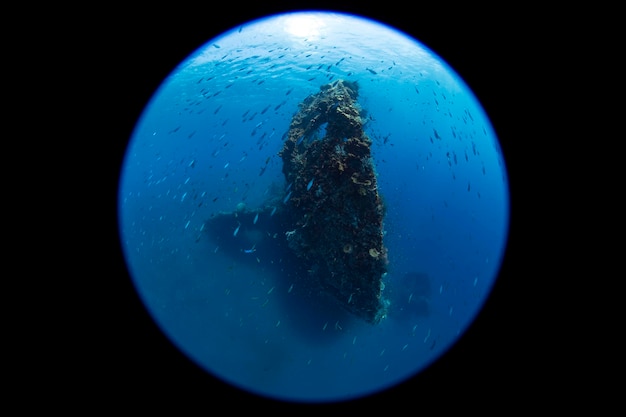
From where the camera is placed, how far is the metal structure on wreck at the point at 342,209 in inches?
312

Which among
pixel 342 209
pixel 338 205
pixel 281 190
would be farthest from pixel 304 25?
pixel 342 209

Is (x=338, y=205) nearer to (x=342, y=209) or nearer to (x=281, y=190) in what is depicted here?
(x=342, y=209)

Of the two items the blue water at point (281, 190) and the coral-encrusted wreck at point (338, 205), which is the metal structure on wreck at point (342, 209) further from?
the blue water at point (281, 190)

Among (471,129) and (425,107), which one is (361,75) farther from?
(471,129)

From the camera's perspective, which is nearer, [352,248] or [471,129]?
[352,248]

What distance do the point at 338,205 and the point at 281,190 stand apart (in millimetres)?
9707

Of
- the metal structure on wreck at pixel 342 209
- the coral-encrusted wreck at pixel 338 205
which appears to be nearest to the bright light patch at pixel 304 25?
the coral-encrusted wreck at pixel 338 205

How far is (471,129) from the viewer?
3441 centimetres

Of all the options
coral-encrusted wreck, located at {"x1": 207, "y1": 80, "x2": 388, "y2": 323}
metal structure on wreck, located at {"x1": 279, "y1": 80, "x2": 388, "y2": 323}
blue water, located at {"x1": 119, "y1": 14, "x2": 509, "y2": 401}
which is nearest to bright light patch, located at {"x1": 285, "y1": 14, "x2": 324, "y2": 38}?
blue water, located at {"x1": 119, "y1": 14, "x2": 509, "y2": 401}

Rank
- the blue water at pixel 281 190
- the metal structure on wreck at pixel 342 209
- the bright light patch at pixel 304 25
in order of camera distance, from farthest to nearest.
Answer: the bright light patch at pixel 304 25 < the blue water at pixel 281 190 < the metal structure on wreck at pixel 342 209

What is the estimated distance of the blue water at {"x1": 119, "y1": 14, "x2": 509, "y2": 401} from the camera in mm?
12305

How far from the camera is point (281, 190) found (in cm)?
1739

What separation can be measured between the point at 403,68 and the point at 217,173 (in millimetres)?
24577

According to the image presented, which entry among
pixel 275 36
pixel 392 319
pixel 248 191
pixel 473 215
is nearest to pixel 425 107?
pixel 473 215
